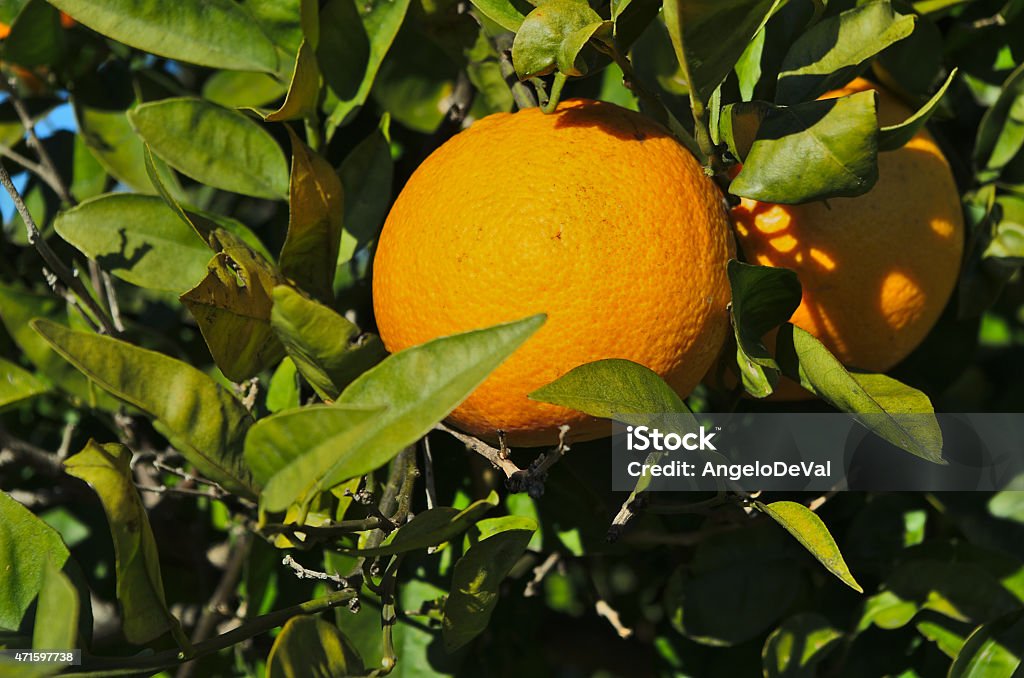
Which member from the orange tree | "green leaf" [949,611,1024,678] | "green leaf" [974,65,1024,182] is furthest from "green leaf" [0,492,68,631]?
"green leaf" [974,65,1024,182]

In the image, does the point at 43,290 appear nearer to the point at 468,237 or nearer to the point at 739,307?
the point at 468,237

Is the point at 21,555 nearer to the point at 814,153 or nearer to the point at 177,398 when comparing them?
the point at 177,398

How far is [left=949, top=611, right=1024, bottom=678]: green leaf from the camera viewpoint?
97 centimetres

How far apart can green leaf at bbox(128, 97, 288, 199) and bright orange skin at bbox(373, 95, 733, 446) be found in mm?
243

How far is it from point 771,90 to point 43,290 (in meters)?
0.93

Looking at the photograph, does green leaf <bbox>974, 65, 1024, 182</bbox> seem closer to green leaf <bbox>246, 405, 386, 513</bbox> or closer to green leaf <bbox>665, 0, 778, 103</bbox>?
green leaf <bbox>665, 0, 778, 103</bbox>

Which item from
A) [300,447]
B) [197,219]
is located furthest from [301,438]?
[197,219]

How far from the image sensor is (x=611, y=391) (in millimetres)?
697

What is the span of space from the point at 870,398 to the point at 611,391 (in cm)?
19

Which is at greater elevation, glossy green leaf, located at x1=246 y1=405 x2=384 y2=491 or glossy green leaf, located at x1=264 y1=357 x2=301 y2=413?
glossy green leaf, located at x1=246 y1=405 x2=384 y2=491

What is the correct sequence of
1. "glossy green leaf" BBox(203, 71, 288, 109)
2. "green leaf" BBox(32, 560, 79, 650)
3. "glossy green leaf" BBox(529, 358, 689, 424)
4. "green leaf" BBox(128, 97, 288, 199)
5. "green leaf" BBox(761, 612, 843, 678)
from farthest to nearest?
"glossy green leaf" BBox(203, 71, 288, 109) → "green leaf" BBox(761, 612, 843, 678) → "green leaf" BBox(128, 97, 288, 199) → "glossy green leaf" BBox(529, 358, 689, 424) → "green leaf" BBox(32, 560, 79, 650)

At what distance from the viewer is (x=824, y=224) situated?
0.86 metres

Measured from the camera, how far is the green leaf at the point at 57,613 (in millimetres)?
572

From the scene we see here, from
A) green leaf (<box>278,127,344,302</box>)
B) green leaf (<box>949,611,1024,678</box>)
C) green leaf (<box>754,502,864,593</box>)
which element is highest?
green leaf (<box>278,127,344,302</box>)
